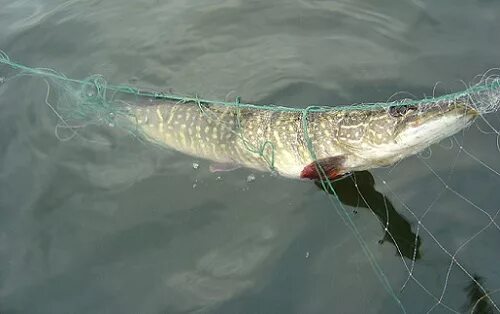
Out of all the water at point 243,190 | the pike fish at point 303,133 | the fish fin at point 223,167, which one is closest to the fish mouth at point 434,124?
the pike fish at point 303,133

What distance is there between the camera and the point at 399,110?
4.22m

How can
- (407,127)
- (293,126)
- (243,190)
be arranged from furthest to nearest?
(243,190), (293,126), (407,127)

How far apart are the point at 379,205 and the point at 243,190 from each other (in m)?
1.39

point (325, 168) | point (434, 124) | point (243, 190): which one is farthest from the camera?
point (243, 190)

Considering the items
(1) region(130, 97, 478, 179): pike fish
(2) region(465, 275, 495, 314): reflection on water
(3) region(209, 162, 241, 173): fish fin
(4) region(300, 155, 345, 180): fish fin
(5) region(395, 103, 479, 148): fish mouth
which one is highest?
(5) region(395, 103, 479, 148): fish mouth

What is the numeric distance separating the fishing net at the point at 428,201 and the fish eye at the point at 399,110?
4 centimetres

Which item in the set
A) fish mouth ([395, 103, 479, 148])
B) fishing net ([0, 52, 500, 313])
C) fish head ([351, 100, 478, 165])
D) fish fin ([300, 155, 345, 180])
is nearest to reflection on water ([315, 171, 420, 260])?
fishing net ([0, 52, 500, 313])

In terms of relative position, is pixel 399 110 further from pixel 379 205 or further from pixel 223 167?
pixel 223 167

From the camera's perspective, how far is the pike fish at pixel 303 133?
4.05 m

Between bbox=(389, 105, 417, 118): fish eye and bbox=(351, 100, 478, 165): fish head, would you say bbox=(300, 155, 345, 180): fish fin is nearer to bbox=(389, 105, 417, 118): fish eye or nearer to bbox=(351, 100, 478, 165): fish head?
bbox=(351, 100, 478, 165): fish head

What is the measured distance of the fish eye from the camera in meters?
4.15

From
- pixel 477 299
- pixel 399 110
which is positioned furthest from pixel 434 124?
pixel 477 299

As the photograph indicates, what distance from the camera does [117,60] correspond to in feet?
23.1

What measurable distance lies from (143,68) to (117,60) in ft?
1.52
